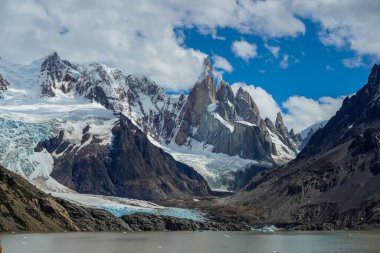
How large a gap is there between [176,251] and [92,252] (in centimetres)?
1735

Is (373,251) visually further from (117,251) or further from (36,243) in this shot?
(36,243)

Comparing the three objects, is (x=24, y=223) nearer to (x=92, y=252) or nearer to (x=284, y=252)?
(x=92, y=252)

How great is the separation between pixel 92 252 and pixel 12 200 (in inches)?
3481

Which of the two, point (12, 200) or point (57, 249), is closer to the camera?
point (57, 249)

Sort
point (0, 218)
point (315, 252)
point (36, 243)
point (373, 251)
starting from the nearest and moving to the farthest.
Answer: point (373, 251) < point (315, 252) < point (36, 243) < point (0, 218)

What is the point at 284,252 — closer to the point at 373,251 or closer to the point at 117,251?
the point at 373,251

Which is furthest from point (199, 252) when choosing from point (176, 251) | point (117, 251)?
point (117, 251)

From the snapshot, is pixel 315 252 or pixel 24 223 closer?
pixel 315 252

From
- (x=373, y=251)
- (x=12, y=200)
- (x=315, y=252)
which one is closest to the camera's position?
(x=373, y=251)

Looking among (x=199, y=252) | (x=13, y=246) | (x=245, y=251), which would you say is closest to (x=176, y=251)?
(x=199, y=252)

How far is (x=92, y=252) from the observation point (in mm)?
119125

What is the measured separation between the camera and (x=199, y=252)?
125 m

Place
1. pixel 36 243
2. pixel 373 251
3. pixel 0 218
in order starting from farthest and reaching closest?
pixel 0 218 < pixel 36 243 < pixel 373 251

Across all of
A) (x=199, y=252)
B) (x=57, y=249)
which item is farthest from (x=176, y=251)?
(x=57, y=249)
